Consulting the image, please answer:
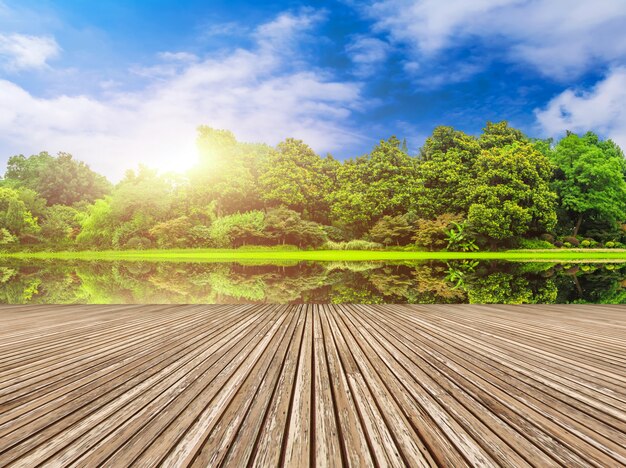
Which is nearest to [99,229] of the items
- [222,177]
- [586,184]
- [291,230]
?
[222,177]

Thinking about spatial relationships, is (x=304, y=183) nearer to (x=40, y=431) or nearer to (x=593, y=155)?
(x=593, y=155)

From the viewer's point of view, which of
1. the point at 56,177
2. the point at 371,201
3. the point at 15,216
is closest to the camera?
the point at 371,201

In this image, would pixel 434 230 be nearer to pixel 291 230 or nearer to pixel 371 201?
pixel 371 201

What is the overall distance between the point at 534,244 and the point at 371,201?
11933mm

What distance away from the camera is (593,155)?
25641 mm

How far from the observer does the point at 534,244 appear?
23.5 metres

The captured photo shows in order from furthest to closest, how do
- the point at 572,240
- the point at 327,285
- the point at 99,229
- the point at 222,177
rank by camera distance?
1. the point at 99,229
2. the point at 222,177
3. the point at 572,240
4. the point at 327,285

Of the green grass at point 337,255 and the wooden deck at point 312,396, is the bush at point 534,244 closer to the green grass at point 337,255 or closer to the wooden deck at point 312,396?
the green grass at point 337,255

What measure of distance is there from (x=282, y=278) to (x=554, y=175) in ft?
86.0

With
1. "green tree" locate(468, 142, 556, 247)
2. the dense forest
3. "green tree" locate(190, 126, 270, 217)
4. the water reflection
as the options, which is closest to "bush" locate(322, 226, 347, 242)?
the dense forest

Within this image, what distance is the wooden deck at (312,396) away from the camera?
1420 mm

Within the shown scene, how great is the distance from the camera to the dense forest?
912 inches

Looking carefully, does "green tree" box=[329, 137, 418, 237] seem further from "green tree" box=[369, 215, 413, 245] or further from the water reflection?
the water reflection

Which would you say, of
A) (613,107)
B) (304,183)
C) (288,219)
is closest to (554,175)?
(613,107)
